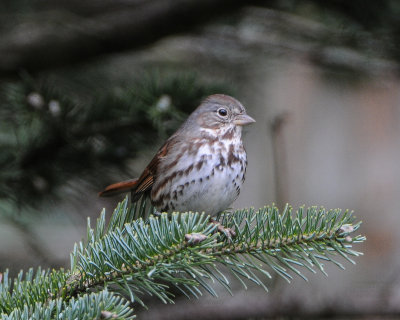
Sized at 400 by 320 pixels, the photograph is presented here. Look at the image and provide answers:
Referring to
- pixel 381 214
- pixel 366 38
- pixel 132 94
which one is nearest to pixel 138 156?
pixel 132 94

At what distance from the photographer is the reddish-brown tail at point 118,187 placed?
126 inches

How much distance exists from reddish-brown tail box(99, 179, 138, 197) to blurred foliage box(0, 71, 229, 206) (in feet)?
0.36

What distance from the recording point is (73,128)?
3113mm

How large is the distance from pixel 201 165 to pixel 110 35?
0.89 meters

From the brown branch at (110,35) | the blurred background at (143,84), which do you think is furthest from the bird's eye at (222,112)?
the brown branch at (110,35)

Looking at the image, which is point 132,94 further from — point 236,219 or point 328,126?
point 328,126

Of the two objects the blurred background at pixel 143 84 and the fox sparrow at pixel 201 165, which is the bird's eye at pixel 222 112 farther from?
the blurred background at pixel 143 84

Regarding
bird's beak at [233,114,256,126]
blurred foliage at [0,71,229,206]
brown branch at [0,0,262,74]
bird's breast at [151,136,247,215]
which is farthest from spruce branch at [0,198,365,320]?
brown branch at [0,0,262,74]

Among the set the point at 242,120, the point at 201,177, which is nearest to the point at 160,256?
the point at 201,177

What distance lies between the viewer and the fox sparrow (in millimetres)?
3123

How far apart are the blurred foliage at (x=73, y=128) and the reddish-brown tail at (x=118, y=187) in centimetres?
11

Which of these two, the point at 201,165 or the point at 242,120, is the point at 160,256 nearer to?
the point at 201,165

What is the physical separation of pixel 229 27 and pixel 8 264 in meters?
1.89

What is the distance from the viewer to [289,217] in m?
2.02
